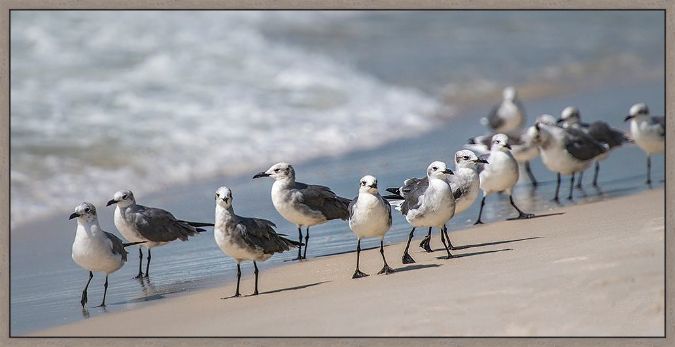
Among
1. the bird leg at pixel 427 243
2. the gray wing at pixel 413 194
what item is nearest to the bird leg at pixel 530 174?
the bird leg at pixel 427 243

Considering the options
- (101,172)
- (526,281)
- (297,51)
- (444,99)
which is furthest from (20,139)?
(526,281)

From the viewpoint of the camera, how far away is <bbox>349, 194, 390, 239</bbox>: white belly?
7.21 meters

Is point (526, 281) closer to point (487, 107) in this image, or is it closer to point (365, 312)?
point (365, 312)

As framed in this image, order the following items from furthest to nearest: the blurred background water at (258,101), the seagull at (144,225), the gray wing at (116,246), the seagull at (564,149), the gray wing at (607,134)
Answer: the gray wing at (607,134)
the seagull at (564,149)
the blurred background water at (258,101)
the seagull at (144,225)
the gray wing at (116,246)

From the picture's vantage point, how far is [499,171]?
887cm

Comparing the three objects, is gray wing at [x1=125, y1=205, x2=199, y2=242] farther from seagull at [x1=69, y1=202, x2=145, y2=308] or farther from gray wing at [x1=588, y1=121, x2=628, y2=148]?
gray wing at [x1=588, y1=121, x2=628, y2=148]

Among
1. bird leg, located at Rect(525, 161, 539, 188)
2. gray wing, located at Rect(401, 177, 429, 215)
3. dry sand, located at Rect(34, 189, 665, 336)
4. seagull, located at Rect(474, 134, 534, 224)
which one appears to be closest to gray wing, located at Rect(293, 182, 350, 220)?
dry sand, located at Rect(34, 189, 665, 336)

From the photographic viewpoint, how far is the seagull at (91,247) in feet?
24.2

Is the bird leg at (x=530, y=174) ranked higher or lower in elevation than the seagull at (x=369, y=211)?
higher

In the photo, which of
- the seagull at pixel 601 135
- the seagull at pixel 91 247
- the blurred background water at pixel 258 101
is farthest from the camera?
the seagull at pixel 601 135

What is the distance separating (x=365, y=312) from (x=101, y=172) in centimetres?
436

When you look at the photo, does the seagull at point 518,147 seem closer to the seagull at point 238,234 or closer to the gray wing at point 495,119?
the gray wing at point 495,119

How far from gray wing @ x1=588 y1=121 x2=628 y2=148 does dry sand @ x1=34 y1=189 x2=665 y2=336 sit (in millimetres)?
2527

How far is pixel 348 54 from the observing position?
1343 cm
